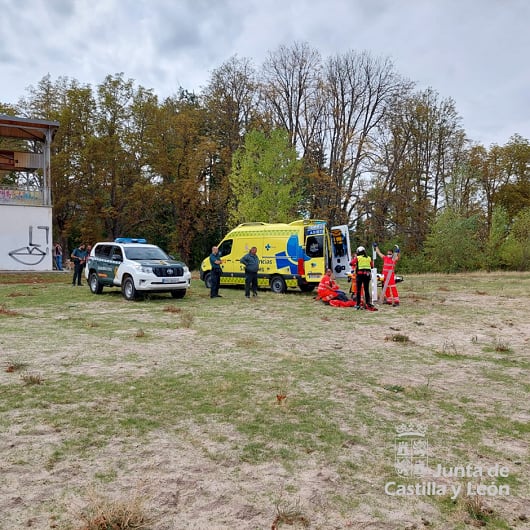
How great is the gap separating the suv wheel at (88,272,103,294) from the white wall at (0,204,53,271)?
Result: 38.0ft

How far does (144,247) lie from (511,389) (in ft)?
→ 41.8

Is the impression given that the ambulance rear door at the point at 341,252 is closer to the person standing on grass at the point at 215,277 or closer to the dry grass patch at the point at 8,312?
the person standing on grass at the point at 215,277

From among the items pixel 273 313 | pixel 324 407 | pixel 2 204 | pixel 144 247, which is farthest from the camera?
pixel 2 204

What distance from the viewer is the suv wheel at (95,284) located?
54.7 feet

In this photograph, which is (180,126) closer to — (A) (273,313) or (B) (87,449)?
(A) (273,313)

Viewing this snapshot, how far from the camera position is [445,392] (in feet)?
18.9

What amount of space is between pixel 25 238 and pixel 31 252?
81 centimetres

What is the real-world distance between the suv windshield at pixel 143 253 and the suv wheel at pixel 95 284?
1813 mm

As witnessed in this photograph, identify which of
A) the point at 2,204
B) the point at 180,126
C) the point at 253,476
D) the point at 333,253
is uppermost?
the point at 180,126

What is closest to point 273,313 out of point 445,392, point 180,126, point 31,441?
point 445,392

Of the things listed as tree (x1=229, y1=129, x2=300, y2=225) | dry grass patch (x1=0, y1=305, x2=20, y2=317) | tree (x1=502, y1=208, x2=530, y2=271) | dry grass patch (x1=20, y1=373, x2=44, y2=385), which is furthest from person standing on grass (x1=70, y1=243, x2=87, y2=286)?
tree (x1=502, y1=208, x2=530, y2=271)

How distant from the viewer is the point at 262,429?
4543 millimetres

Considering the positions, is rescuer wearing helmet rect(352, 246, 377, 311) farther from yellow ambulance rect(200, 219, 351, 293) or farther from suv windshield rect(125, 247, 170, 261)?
suv windshield rect(125, 247, 170, 261)

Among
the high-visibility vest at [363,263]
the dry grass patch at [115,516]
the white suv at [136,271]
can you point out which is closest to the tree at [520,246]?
the high-visibility vest at [363,263]
